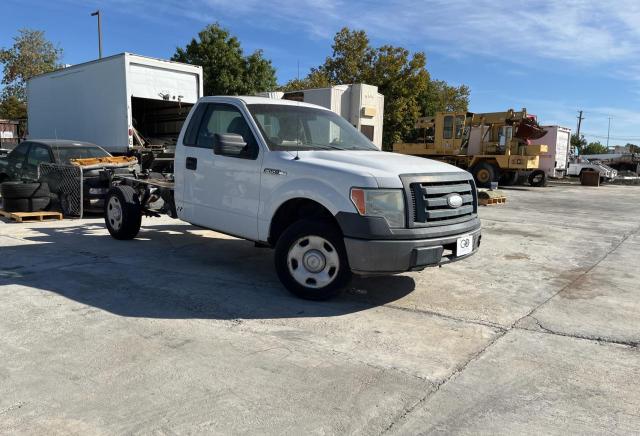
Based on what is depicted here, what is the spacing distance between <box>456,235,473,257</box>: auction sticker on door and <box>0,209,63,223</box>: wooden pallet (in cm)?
768

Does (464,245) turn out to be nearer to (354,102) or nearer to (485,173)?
(354,102)

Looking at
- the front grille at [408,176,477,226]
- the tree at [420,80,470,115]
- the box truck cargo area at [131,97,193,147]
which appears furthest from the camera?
the tree at [420,80,470,115]

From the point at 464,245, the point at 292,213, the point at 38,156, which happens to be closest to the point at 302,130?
the point at 292,213

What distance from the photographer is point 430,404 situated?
3.00 meters

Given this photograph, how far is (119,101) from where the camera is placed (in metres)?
12.8

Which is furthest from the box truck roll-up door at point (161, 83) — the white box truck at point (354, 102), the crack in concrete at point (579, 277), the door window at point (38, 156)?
the crack in concrete at point (579, 277)

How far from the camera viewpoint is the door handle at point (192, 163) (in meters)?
6.01

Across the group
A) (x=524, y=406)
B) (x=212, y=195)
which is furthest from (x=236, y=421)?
(x=212, y=195)

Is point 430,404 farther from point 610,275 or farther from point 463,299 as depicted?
point 610,275

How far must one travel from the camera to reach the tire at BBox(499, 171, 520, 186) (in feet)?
74.1

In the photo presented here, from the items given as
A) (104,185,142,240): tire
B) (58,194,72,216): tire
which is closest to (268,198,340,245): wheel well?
(104,185,142,240): tire

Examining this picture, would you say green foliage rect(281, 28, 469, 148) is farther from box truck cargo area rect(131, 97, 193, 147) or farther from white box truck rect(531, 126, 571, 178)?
box truck cargo area rect(131, 97, 193, 147)

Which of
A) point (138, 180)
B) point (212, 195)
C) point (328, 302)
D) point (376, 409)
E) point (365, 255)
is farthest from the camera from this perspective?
point (138, 180)

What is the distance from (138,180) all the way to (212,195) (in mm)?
2447
